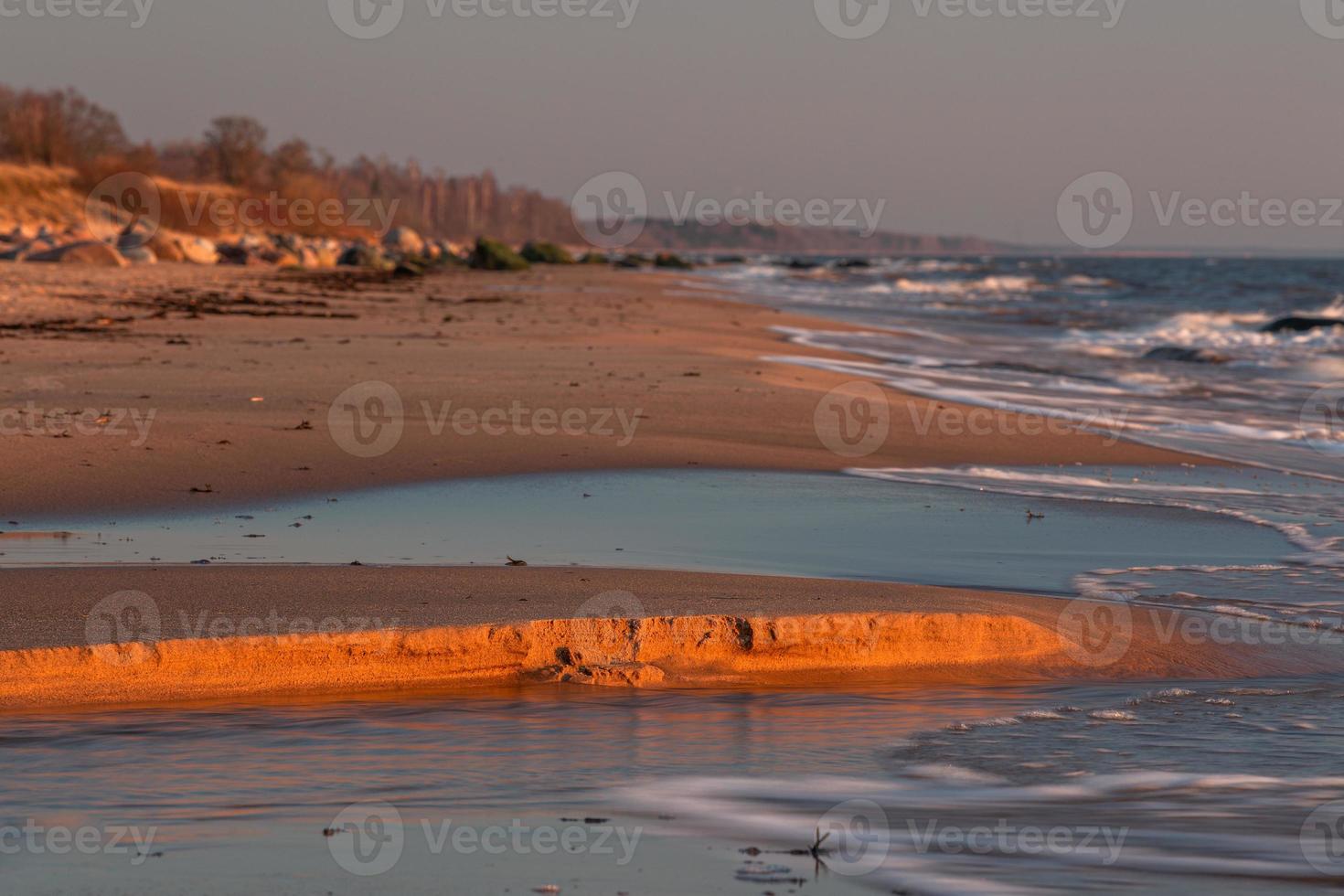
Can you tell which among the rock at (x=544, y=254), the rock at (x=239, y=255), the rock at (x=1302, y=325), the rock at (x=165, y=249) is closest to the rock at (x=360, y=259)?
the rock at (x=239, y=255)

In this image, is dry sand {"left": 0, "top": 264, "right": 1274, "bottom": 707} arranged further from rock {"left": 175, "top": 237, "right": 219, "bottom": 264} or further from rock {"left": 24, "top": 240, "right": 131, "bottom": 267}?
rock {"left": 175, "top": 237, "right": 219, "bottom": 264}

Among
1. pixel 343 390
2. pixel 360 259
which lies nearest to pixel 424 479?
pixel 343 390

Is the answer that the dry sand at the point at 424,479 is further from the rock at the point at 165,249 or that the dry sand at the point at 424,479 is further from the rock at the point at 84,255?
the rock at the point at 165,249

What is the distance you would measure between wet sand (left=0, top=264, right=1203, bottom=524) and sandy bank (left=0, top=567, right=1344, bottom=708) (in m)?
2.17

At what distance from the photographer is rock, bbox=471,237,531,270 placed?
49938mm

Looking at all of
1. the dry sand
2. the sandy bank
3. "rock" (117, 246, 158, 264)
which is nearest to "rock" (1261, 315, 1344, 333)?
the dry sand

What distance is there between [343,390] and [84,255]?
961 inches

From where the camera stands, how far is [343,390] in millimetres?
11211

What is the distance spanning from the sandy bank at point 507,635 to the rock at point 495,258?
148 feet

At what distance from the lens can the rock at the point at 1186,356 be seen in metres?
22.6

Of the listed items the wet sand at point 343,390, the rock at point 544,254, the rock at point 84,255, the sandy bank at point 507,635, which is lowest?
the sandy bank at point 507,635

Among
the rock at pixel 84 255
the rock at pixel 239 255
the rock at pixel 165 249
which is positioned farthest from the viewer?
the rock at pixel 239 255

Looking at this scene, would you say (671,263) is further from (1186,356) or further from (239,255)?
(1186,356)

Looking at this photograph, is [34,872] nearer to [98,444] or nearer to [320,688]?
[320,688]
